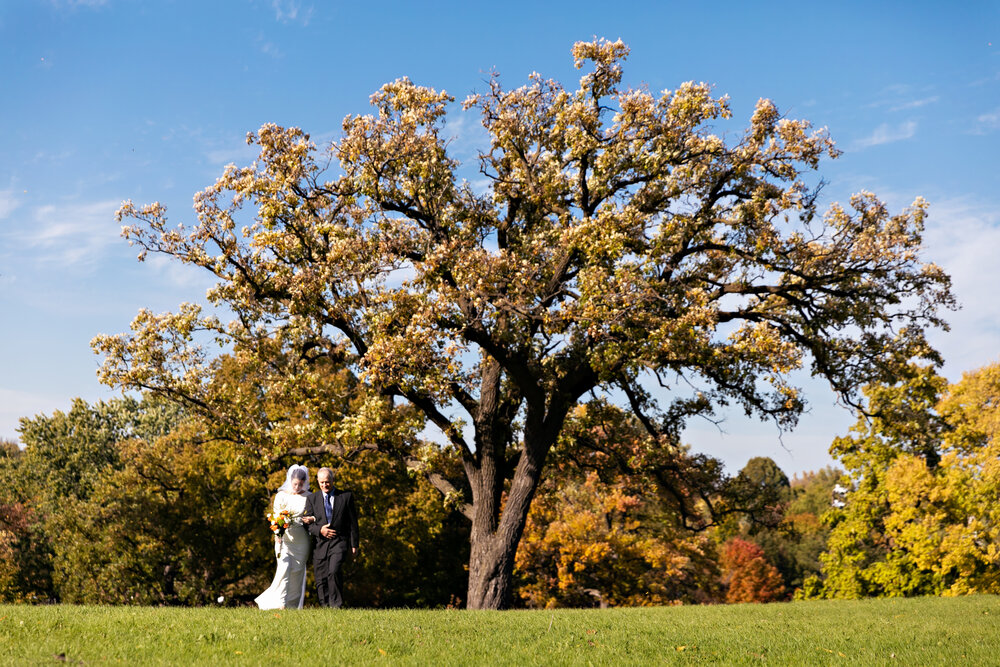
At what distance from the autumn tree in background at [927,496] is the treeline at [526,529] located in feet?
0.22

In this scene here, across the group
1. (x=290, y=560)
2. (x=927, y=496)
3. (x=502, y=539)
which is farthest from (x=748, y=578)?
(x=290, y=560)

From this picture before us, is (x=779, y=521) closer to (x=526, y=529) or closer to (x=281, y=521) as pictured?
(x=281, y=521)

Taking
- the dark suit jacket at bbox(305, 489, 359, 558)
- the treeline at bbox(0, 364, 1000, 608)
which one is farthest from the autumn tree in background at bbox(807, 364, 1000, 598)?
the dark suit jacket at bbox(305, 489, 359, 558)

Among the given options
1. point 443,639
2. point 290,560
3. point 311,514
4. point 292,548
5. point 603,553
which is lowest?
point 443,639

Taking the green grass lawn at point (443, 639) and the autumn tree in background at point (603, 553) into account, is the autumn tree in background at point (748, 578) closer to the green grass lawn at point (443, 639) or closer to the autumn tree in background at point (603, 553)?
the autumn tree in background at point (603, 553)

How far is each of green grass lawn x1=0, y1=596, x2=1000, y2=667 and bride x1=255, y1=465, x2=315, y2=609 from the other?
1.01 meters

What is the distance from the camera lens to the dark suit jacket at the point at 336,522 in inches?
478

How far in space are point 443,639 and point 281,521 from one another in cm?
369

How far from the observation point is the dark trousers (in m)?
12.3

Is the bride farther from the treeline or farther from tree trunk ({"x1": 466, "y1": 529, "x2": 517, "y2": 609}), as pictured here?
the treeline

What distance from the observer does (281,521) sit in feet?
38.5

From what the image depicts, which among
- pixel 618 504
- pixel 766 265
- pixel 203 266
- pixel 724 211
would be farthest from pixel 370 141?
pixel 618 504

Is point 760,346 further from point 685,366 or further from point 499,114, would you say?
point 499,114

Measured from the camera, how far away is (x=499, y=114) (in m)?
19.5
